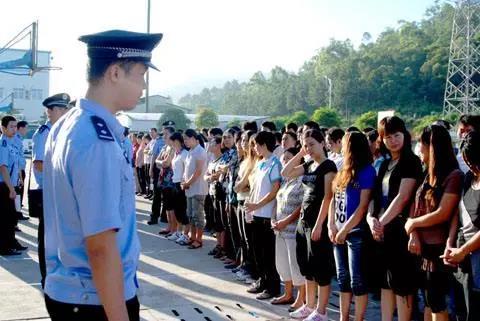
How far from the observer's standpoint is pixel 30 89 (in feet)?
283

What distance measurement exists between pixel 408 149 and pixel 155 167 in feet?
30.3

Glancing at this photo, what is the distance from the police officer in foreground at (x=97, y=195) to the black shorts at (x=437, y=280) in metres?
2.97

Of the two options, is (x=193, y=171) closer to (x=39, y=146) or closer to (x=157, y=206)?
(x=157, y=206)

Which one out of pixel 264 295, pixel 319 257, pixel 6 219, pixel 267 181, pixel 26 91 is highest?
pixel 26 91

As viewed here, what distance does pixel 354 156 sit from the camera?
5.17 metres

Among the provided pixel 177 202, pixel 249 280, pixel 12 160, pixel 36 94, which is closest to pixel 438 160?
pixel 249 280

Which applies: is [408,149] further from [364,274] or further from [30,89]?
[30,89]

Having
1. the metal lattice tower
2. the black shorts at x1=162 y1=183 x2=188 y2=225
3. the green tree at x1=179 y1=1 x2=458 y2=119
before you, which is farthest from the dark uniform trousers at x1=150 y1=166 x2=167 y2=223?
the green tree at x1=179 y1=1 x2=458 y2=119

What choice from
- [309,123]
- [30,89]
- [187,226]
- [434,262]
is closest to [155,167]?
[187,226]

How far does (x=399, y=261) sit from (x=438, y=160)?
1.01 m

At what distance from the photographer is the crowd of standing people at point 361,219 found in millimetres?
4297

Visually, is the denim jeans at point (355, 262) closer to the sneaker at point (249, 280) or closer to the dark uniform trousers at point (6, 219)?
the sneaker at point (249, 280)

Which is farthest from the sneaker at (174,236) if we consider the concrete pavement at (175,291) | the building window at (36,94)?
the building window at (36,94)

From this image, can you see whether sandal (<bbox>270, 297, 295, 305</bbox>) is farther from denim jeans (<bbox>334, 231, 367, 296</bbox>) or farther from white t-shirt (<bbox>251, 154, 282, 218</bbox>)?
denim jeans (<bbox>334, 231, 367, 296</bbox>)
